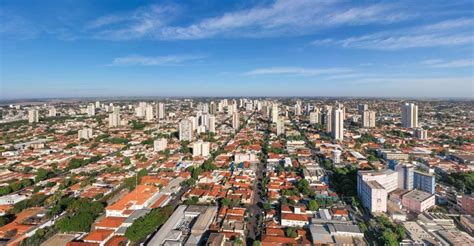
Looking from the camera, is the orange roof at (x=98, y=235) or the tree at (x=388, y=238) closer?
the tree at (x=388, y=238)

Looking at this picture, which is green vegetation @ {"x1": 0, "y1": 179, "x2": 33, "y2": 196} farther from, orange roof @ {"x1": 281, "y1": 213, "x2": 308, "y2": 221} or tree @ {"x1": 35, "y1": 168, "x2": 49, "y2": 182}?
orange roof @ {"x1": 281, "y1": 213, "x2": 308, "y2": 221}

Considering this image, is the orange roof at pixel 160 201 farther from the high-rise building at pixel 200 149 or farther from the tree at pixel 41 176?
the high-rise building at pixel 200 149

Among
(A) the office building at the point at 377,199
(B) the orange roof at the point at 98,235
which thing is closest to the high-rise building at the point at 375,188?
(A) the office building at the point at 377,199

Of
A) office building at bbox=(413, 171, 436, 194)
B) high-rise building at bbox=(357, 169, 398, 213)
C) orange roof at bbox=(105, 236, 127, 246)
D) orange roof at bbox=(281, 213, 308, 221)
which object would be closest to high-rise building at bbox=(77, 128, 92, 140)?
orange roof at bbox=(105, 236, 127, 246)

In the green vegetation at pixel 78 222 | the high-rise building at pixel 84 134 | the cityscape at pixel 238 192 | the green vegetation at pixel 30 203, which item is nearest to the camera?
the cityscape at pixel 238 192

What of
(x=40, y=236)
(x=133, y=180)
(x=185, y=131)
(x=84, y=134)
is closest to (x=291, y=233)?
(x=40, y=236)
